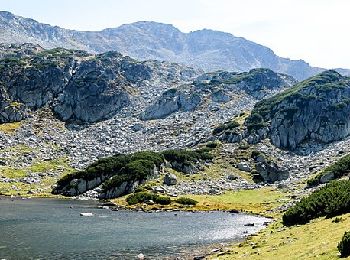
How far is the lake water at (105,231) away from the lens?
62875mm

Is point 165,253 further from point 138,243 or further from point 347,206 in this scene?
point 347,206

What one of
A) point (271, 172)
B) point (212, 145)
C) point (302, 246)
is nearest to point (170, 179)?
point (271, 172)

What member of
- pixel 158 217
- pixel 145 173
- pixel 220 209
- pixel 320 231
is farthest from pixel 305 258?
pixel 145 173

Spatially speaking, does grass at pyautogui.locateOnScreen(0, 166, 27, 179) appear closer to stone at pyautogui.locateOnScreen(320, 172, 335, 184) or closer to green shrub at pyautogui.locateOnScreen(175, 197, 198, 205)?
green shrub at pyautogui.locateOnScreen(175, 197, 198, 205)

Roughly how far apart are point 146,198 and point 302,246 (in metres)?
84.3

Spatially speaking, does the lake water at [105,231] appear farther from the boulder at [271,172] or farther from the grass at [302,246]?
the boulder at [271,172]

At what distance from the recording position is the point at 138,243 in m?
70.2

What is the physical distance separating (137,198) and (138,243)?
5704 centimetres

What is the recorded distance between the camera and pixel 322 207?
7050 centimetres

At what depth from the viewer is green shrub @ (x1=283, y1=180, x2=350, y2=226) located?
64069 millimetres

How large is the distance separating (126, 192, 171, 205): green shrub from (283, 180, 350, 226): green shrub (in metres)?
52.6

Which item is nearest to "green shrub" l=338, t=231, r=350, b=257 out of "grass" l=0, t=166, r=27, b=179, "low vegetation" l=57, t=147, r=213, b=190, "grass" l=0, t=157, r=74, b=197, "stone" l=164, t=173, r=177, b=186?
"low vegetation" l=57, t=147, r=213, b=190

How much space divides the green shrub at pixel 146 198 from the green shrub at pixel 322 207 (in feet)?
173

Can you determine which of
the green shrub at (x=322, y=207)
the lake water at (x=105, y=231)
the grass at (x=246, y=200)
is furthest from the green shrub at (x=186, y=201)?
the green shrub at (x=322, y=207)
